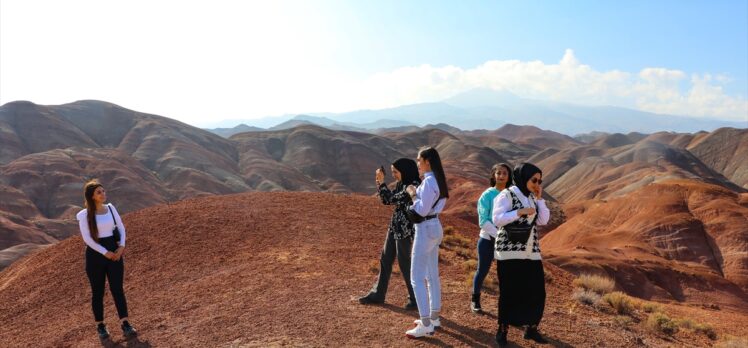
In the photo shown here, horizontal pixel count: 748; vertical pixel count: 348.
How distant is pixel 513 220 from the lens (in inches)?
182

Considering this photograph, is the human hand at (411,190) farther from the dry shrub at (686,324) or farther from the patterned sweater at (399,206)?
the dry shrub at (686,324)

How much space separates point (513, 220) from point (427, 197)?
83 centimetres

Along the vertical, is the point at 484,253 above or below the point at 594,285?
above

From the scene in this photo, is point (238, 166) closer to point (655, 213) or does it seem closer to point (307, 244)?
point (655, 213)

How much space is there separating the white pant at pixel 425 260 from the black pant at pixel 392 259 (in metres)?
0.55

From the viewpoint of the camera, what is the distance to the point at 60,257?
1151 centimetres

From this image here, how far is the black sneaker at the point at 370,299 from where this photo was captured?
659cm

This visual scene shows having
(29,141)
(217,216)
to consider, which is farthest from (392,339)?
(29,141)

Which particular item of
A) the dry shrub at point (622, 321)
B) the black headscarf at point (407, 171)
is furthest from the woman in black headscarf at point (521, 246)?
the dry shrub at point (622, 321)

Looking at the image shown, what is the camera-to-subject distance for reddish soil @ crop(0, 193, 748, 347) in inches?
234

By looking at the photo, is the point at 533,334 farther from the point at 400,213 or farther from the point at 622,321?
the point at 622,321

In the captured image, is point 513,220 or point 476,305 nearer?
point 513,220

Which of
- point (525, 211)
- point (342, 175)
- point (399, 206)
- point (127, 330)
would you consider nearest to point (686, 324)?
point (525, 211)

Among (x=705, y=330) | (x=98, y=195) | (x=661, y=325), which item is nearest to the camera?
(x=98, y=195)
